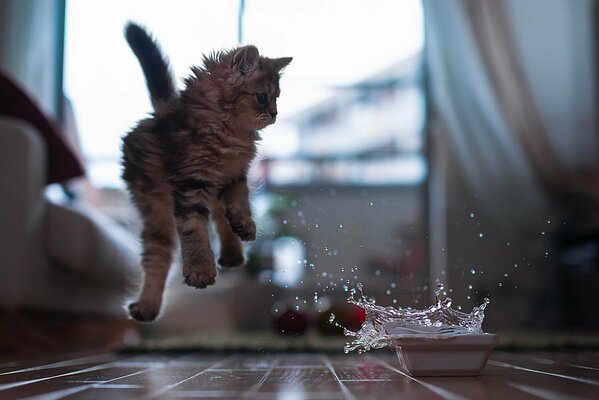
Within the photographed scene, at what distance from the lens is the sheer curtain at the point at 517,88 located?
4012 mm

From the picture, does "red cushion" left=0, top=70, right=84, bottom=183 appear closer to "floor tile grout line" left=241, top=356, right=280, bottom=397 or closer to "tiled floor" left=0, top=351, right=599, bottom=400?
"tiled floor" left=0, top=351, right=599, bottom=400

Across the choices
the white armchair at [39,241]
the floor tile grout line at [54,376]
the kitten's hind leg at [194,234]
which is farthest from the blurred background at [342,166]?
the floor tile grout line at [54,376]

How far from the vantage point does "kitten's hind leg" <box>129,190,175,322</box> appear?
4.02 feet

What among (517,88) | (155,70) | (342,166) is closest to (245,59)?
(155,70)

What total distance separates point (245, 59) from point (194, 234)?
298 mm

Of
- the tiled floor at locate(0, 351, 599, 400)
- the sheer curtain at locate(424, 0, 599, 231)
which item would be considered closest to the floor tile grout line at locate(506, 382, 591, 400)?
the tiled floor at locate(0, 351, 599, 400)

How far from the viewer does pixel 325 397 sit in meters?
1.11

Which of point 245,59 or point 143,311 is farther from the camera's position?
point 143,311

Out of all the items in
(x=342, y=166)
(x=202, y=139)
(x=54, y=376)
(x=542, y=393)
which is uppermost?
(x=342, y=166)

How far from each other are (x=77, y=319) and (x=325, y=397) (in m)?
1.88

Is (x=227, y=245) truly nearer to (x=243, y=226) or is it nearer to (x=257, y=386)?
(x=243, y=226)

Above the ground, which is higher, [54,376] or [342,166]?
[342,166]

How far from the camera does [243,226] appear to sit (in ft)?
3.72

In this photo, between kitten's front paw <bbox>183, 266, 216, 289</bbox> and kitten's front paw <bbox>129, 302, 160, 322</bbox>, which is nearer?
kitten's front paw <bbox>183, 266, 216, 289</bbox>
